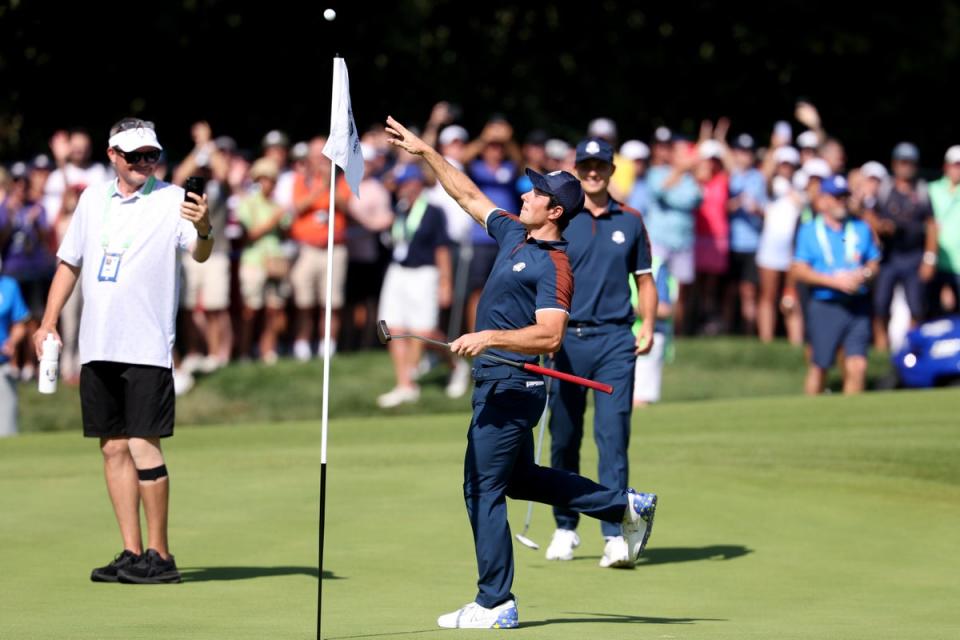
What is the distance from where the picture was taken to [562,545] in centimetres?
1201

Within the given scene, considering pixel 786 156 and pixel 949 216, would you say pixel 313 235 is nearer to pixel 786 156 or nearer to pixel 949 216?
pixel 786 156

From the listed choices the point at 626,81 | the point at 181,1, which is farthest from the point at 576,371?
the point at 626,81

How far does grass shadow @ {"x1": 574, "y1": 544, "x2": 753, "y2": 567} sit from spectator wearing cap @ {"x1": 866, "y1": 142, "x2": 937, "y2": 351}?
9.64 meters

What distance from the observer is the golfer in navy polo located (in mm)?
11938

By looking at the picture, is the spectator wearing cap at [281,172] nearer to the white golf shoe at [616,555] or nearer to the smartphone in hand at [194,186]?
the white golf shoe at [616,555]

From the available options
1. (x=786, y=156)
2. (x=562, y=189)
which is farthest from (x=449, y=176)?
(x=786, y=156)

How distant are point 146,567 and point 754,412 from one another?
7.99 m

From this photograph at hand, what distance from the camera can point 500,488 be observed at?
9594 mm

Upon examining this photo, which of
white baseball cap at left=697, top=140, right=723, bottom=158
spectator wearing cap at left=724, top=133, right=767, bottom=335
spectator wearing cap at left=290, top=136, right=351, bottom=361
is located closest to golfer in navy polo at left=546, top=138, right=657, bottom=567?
spectator wearing cap at left=290, top=136, right=351, bottom=361

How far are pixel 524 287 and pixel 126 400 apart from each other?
8.29 ft

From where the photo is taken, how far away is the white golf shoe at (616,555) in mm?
11633

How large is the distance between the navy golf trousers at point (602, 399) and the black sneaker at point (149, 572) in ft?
7.87

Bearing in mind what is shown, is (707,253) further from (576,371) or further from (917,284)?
(576,371)

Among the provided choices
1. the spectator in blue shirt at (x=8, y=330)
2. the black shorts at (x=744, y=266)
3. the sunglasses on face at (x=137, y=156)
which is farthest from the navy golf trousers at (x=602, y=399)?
the black shorts at (x=744, y=266)
